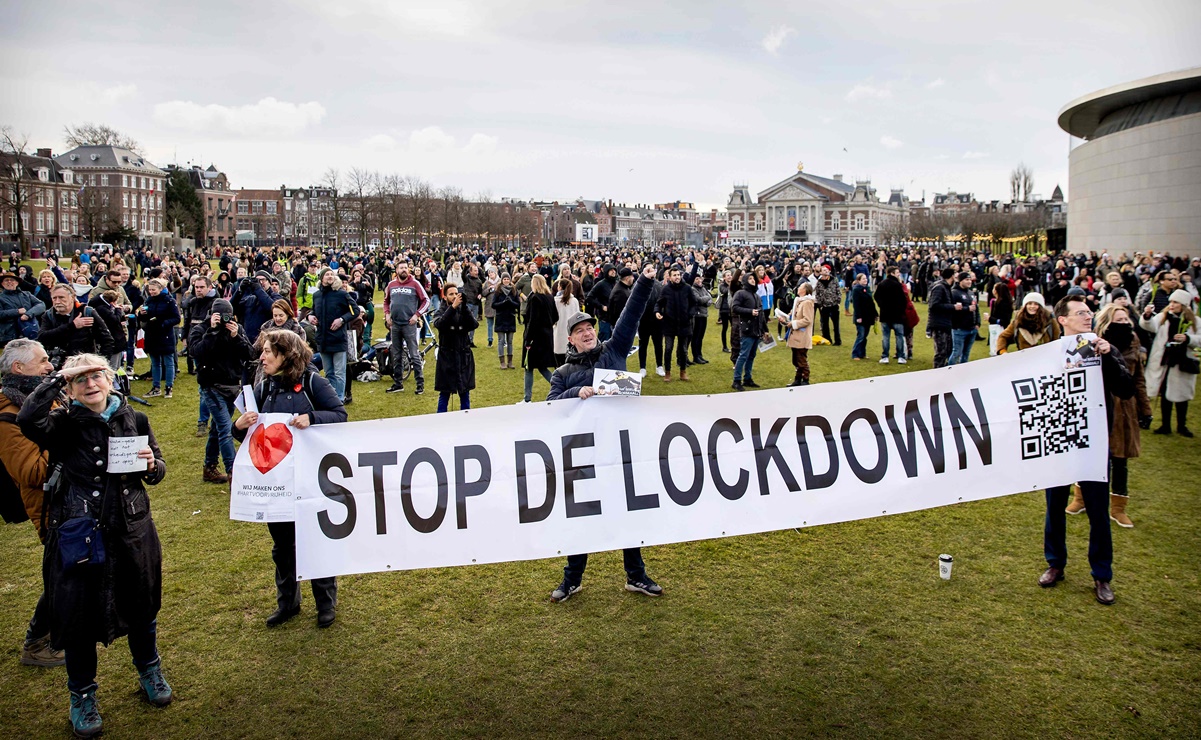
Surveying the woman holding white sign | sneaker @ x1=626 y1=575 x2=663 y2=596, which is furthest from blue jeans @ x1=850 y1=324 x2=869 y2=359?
the woman holding white sign

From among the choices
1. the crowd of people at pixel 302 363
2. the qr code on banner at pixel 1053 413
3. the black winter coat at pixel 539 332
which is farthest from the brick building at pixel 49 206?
the qr code on banner at pixel 1053 413

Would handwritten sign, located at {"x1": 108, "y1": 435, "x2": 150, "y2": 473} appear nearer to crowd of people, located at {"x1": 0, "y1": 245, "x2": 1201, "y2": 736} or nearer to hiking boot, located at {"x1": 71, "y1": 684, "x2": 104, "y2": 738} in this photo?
crowd of people, located at {"x1": 0, "y1": 245, "x2": 1201, "y2": 736}

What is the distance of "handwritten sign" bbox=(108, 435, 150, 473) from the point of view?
173 inches

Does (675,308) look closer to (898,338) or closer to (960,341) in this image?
(960,341)

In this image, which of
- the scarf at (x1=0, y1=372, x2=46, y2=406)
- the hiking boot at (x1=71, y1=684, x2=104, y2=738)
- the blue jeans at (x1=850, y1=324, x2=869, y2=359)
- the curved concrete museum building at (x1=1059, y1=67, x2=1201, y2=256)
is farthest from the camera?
the curved concrete museum building at (x1=1059, y1=67, x2=1201, y2=256)

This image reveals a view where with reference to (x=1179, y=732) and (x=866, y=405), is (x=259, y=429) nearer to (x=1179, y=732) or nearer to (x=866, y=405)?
(x=866, y=405)

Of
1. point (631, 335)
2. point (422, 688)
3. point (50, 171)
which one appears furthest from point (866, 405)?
point (50, 171)

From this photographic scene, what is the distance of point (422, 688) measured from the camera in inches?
196

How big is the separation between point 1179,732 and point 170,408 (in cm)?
1364

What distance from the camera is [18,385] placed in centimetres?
524

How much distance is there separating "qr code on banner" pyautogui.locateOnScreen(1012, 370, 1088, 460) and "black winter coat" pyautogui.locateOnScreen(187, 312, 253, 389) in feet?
25.4

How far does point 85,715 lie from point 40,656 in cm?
110

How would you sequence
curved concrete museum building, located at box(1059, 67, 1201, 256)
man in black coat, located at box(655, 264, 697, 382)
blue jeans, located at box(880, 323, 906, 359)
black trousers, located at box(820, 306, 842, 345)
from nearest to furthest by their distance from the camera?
man in black coat, located at box(655, 264, 697, 382), blue jeans, located at box(880, 323, 906, 359), black trousers, located at box(820, 306, 842, 345), curved concrete museum building, located at box(1059, 67, 1201, 256)

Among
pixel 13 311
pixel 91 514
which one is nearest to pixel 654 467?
pixel 91 514
